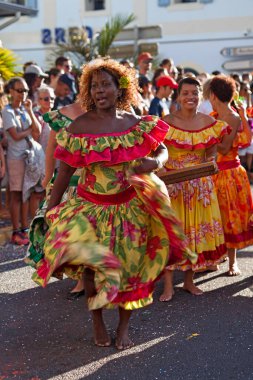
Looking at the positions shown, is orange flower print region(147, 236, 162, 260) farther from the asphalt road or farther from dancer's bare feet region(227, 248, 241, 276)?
dancer's bare feet region(227, 248, 241, 276)

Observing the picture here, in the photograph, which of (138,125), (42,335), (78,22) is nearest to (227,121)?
(138,125)

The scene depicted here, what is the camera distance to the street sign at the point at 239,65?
2834 cm

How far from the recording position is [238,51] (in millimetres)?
28750

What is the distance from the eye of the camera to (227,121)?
7219mm

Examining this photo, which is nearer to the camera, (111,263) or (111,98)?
(111,263)

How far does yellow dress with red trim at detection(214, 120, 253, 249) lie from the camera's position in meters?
7.25

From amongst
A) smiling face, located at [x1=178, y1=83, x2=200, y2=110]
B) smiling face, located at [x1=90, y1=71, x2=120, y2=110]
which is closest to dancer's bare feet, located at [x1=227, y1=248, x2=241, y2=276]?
smiling face, located at [x1=178, y1=83, x2=200, y2=110]

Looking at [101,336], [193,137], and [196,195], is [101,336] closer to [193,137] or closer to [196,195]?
[196,195]

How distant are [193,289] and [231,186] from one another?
1164 millimetres

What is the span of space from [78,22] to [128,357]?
2743 cm

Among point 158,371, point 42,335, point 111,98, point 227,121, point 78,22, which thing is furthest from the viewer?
point 78,22

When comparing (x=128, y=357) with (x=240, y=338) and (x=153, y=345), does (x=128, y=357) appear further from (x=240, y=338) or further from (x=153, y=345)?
(x=240, y=338)

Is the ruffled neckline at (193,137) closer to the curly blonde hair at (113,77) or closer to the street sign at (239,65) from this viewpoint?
the curly blonde hair at (113,77)

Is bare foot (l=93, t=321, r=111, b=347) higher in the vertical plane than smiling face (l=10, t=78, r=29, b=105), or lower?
lower
